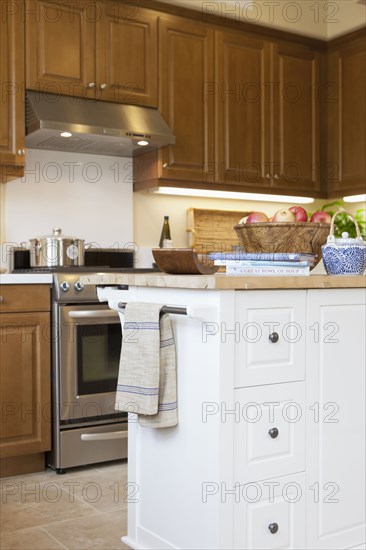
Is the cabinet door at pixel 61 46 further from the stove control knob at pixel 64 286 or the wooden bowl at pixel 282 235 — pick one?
the wooden bowl at pixel 282 235

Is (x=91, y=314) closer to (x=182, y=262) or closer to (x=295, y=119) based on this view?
(x=182, y=262)

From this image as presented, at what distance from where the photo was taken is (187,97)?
163 inches

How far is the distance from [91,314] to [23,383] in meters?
0.44

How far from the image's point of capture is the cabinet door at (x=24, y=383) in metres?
3.21

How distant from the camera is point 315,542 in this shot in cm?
206

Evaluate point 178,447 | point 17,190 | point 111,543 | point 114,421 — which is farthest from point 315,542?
point 17,190

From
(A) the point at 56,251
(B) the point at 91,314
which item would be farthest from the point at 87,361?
(A) the point at 56,251

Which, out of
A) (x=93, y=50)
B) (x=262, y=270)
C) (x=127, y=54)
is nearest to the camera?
(x=262, y=270)

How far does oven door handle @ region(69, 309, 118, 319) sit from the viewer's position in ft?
10.9

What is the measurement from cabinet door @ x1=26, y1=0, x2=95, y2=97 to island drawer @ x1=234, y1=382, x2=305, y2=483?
229 cm

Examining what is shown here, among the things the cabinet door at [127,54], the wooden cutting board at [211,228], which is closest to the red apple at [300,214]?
the cabinet door at [127,54]

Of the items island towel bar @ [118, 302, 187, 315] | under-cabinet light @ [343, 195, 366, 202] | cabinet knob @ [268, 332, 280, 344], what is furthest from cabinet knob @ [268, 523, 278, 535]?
under-cabinet light @ [343, 195, 366, 202]

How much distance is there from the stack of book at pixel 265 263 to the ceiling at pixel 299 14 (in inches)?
102

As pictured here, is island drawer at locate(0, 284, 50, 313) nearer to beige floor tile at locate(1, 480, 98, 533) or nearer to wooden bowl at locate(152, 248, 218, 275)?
beige floor tile at locate(1, 480, 98, 533)
